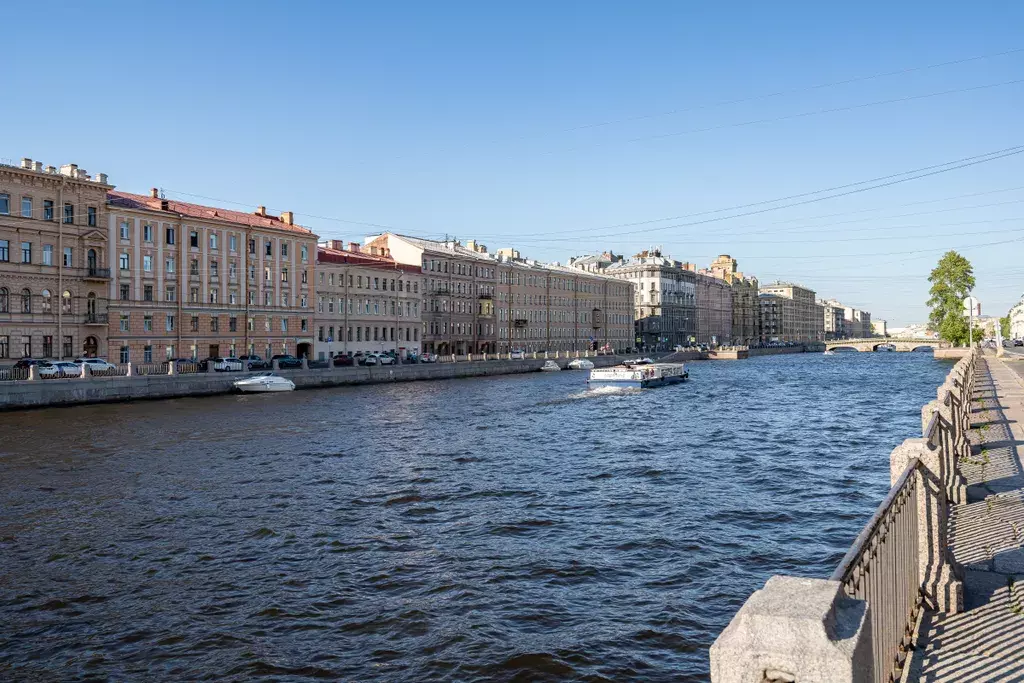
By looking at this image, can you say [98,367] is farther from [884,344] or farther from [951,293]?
[884,344]

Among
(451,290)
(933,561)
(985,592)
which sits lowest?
(985,592)

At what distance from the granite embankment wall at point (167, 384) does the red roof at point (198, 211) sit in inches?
684

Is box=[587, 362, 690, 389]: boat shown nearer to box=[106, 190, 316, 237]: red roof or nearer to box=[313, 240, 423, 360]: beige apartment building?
box=[313, 240, 423, 360]: beige apartment building

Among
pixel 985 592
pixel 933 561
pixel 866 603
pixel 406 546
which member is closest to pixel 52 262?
pixel 406 546

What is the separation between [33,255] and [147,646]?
50.6 metres

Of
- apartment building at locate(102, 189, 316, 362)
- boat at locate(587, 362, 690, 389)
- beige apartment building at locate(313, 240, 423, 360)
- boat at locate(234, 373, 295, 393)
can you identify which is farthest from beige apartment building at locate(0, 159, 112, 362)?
boat at locate(587, 362, 690, 389)

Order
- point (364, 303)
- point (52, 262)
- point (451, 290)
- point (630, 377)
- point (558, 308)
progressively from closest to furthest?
point (52, 262)
point (630, 377)
point (364, 303)
point (451, 290)
point (558, 308)

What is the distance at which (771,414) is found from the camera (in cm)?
3644

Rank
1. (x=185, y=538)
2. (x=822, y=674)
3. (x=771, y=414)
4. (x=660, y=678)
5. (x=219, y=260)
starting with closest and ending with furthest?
(x=822, y=674)
(x=660, y=678)
(x=185, y=538)
(x=771, y=414)
(x=219, y=260)

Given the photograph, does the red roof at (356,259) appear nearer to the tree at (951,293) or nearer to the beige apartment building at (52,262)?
the beige apartment building at (52,262)

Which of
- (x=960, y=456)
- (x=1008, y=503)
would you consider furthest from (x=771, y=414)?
(x=1008, y=503)

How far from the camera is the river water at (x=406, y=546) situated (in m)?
8.62

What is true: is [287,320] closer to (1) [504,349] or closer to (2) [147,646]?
(1) [504,349]

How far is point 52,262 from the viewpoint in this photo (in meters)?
51.3
